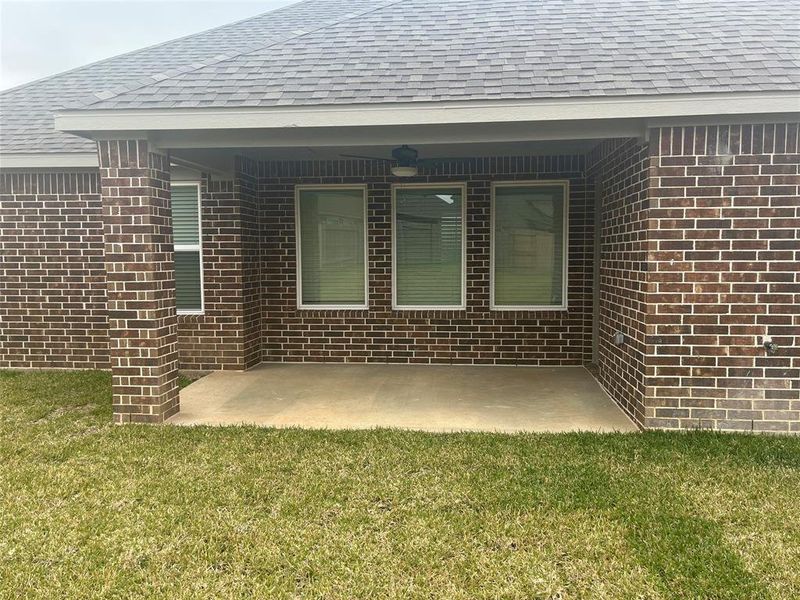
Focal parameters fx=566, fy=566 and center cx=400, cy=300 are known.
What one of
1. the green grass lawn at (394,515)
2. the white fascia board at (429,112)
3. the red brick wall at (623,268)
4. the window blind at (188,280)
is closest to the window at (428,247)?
the red brick wall at (623,268)

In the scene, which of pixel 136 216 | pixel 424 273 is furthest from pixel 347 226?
pixel 136 216

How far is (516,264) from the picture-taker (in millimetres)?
7703

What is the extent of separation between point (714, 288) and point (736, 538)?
234 cm

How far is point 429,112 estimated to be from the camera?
187 inches

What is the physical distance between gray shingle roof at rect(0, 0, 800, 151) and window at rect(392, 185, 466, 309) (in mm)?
2103

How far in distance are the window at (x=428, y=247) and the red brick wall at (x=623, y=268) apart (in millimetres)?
1891

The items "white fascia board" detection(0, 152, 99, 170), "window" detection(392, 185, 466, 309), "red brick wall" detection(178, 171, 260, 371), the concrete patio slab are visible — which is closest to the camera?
the concrete patio slab

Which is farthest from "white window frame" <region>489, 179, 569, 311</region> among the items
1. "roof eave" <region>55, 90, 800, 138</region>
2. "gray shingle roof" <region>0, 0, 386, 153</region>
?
"gray shingle roof" <region>0, 0, 386, 153</region>

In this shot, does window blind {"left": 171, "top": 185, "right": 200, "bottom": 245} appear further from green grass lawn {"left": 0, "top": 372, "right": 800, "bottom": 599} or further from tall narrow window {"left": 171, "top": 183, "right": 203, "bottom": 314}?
green grass lawn {"left": 0, "top": 372, "right": 800, "bottom": 599}

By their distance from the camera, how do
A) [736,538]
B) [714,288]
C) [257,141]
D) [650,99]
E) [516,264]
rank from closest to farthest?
1. [736,538]
2. [650,99]
3. [714,288]
4. [257,141]
5. [516,264]

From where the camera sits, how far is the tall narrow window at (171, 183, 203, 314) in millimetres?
7617

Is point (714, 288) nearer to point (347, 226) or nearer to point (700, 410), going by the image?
point (700, 410)

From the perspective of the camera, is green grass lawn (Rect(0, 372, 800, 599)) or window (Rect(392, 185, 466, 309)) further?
window (Rect(392, 185, 466, 309))

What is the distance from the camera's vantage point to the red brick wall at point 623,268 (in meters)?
5.01
